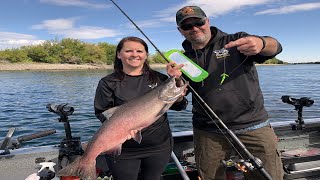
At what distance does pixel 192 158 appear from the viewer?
19.4 ft

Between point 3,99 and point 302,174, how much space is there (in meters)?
21.9

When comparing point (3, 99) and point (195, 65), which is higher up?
point (195, 65)

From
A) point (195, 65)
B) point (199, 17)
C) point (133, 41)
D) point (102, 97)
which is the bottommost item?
point (102, 97)

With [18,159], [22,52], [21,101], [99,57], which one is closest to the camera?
[18,159]

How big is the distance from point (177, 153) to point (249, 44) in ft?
10.4

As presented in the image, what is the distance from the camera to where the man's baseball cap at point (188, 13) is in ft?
12.7

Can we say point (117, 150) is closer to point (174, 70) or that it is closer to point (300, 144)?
point (174, 70)

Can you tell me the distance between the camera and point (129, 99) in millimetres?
3848

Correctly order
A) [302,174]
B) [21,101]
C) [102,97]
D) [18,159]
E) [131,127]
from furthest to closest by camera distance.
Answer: [21,101]
[302,174]
[18,159]
[102,97]
[131,127]

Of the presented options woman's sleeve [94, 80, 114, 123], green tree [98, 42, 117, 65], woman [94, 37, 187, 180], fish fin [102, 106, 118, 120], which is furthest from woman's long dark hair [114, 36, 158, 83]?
green tree [98, 42, 117, 65]

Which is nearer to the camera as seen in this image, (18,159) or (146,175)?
(146,175)

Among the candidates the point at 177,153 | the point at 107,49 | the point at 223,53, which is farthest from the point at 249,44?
the point at 107,49

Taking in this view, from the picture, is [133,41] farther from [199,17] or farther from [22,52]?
[22,52]

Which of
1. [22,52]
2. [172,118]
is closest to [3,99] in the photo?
[172,118]
